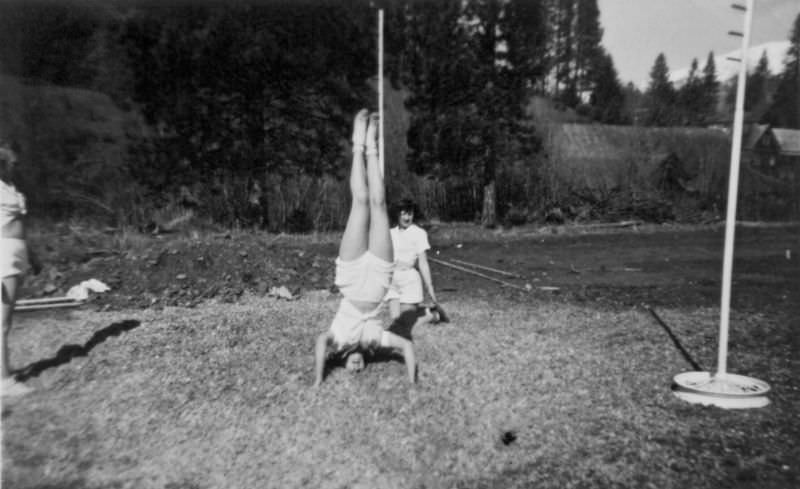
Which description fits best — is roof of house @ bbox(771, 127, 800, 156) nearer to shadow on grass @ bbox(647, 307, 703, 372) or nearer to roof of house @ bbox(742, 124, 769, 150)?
roof of house @ bbox(742, 124, 769, 150)

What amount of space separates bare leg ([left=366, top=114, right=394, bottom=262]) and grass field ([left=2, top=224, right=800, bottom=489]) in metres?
1.15

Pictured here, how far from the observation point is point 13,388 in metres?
5.42

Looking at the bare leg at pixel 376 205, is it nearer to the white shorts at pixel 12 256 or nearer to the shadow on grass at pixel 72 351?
the white shorts at pixel 12 256

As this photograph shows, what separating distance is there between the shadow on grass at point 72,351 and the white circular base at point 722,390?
18.4ft

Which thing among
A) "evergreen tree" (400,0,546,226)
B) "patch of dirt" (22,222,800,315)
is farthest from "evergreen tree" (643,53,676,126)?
"patch of dirt" (22,222,800,315)

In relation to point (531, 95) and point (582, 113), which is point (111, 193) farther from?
point (582, 113)

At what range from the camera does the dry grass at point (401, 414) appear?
151 inches

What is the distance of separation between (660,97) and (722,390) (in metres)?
30.2

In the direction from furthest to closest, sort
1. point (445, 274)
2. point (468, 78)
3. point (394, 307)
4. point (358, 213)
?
1. point (468, 78)
2. point (445, 274)
3. point (394, 307)
4. point (358, 213)

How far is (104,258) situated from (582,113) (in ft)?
106

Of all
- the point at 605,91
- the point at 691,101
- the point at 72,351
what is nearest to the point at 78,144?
the point at 72,351

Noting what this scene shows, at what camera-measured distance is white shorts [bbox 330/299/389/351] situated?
Result: 17.2ft

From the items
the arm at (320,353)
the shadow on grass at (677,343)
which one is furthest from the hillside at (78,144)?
the shadow on grass at (677,343)

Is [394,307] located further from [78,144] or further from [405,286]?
[78,144]
